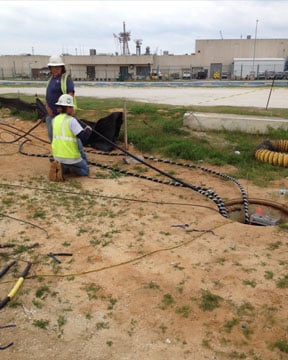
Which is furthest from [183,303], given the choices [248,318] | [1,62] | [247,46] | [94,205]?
[1,62]

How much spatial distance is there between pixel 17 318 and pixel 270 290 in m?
2.17

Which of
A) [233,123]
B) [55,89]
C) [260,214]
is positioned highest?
[55,89]

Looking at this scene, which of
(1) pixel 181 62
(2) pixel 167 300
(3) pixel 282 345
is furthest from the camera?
(1) pixel 181 62

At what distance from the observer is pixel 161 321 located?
2.85 m

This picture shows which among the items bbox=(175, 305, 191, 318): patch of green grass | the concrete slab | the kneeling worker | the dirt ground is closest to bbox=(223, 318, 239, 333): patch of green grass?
the dirt ground

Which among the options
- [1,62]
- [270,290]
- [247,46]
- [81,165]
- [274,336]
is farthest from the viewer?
[1,62]

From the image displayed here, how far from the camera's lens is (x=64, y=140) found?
5.88 meters

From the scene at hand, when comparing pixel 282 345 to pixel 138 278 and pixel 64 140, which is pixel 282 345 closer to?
pixel 138 278

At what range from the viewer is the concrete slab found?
861 cm

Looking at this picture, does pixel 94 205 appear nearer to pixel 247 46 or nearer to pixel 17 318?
pixel 17 318

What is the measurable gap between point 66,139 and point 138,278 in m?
3.19

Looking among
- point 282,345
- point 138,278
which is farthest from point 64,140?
point 282,345

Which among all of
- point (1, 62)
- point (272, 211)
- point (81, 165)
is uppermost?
point (1, 62)

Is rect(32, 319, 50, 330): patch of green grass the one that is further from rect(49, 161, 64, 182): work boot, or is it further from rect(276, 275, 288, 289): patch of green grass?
rect(49, 161, 64, 182): work boot
